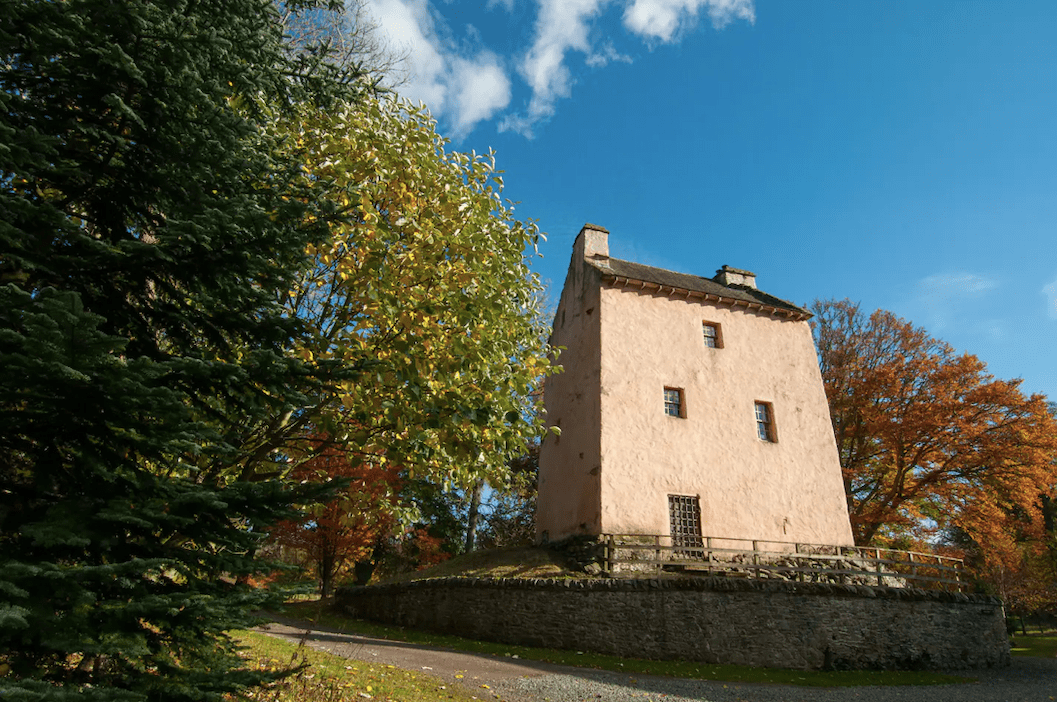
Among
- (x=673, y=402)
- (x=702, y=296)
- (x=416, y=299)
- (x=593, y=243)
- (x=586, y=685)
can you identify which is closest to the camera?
(x=416, y=299)

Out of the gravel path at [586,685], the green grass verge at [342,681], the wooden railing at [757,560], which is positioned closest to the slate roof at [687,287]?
the wooden railing at [757,560]

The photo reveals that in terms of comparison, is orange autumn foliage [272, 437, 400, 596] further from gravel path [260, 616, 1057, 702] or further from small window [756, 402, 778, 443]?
small window [756, 402, 778, 443]

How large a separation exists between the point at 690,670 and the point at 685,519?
20.5 ft

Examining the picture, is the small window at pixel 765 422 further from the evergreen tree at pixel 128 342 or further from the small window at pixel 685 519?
the evergreen tree at pixel 128 342

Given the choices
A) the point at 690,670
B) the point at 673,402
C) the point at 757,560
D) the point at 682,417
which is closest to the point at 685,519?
the point at 757,560

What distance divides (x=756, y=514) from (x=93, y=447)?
2002cm

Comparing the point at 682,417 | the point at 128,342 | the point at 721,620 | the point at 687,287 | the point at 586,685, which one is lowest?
the point at 586,685

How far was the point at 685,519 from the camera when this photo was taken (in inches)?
751

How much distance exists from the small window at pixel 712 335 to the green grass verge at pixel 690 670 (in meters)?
11.6

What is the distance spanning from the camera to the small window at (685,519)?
737 inches

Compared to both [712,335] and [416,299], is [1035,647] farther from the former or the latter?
[416,299]

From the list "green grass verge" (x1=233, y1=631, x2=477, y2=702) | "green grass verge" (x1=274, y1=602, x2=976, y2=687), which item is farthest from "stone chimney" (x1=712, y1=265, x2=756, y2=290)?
"green grass verge" (x1=233, y1=631, x2=477, y2=702)

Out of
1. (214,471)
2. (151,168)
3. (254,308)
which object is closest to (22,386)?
(254,308)

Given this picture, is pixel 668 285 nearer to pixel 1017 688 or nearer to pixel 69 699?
pixel 1017 688
